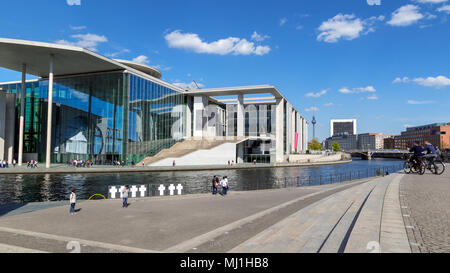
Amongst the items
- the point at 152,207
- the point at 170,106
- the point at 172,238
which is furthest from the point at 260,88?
the point at 172,238

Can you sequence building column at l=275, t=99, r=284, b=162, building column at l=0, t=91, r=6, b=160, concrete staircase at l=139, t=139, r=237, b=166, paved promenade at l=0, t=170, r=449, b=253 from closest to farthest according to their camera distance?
paved promenade at l=0, t=170, r=449, b=253 < building column at l=0, t=91, r=6, b=160 < concrete staircase at l=139, t=139, r=237, b=166 < building column at l=275, t=99, r=284, b=162

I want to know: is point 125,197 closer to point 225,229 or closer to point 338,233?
point 225,229

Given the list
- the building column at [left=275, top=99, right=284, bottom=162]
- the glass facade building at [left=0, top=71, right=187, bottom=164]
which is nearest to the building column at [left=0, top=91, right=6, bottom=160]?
the glass facade building at [left=0, top=71, right=187, bottom=164]

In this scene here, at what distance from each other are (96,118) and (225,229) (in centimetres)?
5583

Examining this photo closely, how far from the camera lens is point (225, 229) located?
33.3ft

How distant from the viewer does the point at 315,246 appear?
759cm

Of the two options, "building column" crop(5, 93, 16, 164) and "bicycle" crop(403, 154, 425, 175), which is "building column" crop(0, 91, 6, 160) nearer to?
"building column" crop(5, 93, 16, 164)

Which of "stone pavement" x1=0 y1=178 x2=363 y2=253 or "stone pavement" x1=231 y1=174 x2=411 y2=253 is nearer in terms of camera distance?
"stone pavement" x1=231 y1=174 x2=411 y2=253

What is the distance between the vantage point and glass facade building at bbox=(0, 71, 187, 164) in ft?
189

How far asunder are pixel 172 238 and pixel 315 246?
4.53 meters

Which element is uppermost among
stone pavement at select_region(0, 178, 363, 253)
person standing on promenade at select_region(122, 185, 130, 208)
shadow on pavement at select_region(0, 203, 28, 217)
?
person standing on promenade at select_region(122, 185, 130, 208)

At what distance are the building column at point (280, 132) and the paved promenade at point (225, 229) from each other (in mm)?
62868

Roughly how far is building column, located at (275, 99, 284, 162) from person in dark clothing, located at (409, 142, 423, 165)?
53028 millimetres
